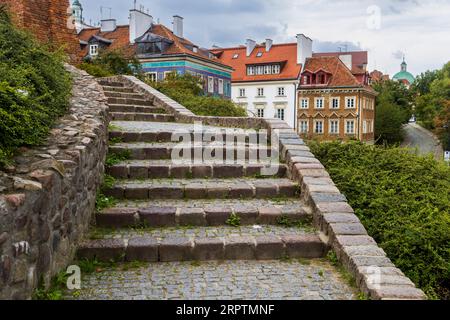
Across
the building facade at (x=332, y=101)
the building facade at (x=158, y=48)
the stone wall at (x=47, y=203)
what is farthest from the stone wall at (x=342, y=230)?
the building facade at (x=332, y=101)

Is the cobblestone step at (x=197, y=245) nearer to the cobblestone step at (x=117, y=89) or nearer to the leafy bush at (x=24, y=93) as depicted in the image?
the leafy bush at (x=24, y=93)

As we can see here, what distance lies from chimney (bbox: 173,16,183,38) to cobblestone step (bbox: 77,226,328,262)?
40.7 m

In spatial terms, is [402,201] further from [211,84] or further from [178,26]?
[178,26]

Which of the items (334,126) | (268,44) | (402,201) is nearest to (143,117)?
(402,201)

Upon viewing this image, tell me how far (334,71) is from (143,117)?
38959mm

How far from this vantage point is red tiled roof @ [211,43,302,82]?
4941 centimetres

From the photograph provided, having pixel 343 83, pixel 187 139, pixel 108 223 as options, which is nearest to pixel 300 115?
pixel 343 83

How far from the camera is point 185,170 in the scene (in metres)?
6.93

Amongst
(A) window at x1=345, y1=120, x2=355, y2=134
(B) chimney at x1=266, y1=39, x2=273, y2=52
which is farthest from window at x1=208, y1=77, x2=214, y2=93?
(A) window at x1=345, y1=120, x2=355, y2=134

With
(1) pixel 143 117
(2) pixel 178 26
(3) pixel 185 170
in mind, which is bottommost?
(3) pixel 185 170

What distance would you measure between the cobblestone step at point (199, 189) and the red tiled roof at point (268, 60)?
43181 millimetres

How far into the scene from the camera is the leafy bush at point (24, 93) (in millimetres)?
4117

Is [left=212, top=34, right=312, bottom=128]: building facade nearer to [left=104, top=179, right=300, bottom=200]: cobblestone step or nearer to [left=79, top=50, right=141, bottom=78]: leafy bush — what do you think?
[left=79, top=50, right=141, bottom=78]: leafy bush
